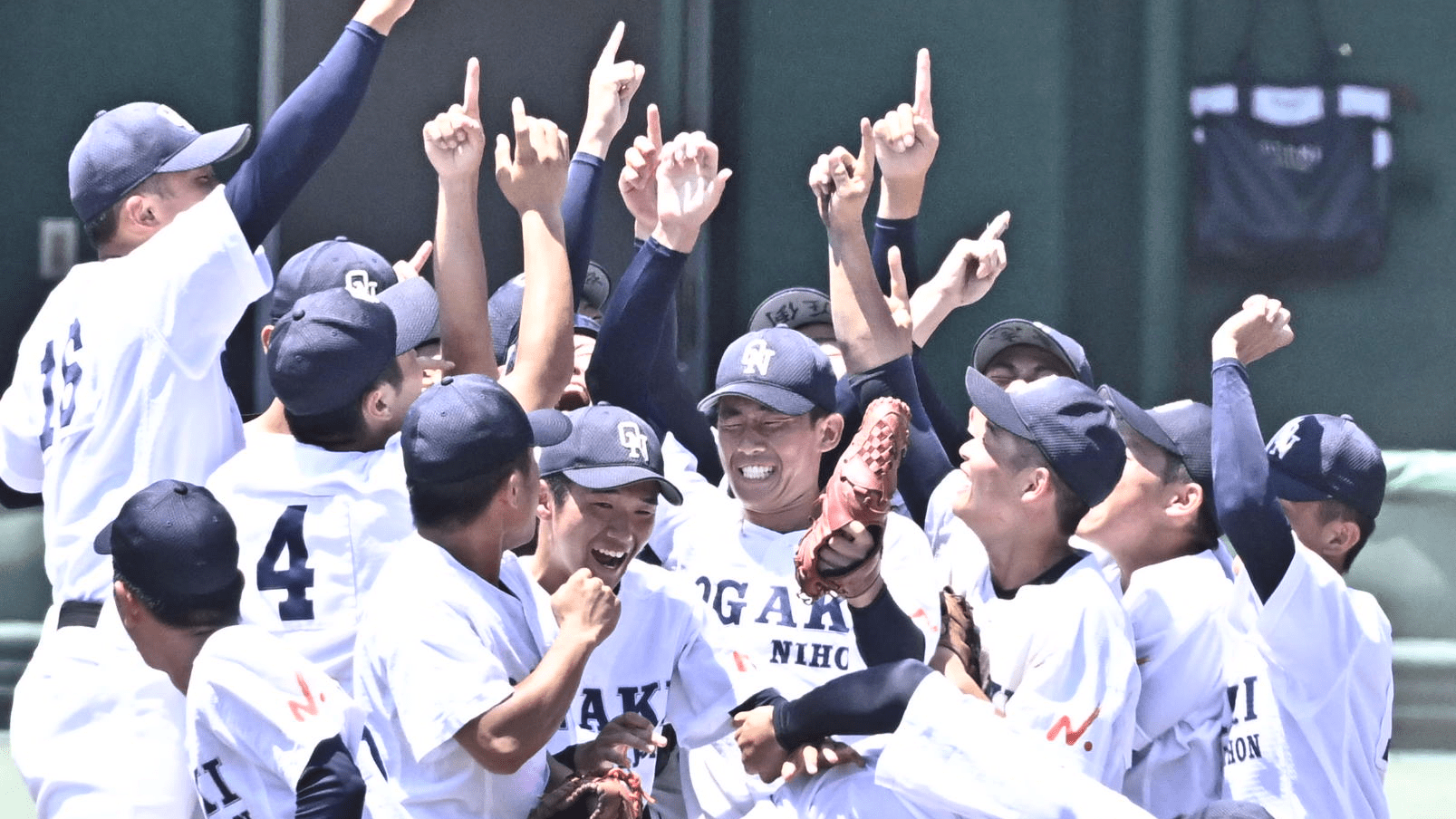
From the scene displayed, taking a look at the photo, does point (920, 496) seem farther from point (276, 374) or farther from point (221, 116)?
point (221, 116)

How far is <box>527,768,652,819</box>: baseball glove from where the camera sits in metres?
2.56

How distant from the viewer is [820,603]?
10.2 feet

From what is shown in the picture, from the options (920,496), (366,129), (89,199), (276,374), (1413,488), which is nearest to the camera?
(276,374)

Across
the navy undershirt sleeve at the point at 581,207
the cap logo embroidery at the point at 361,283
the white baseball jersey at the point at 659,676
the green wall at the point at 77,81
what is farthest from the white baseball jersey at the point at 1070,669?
the green wall at the point at 77,81

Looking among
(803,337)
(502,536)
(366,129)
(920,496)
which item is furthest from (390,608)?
(366,129)

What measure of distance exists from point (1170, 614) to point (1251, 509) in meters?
0.24

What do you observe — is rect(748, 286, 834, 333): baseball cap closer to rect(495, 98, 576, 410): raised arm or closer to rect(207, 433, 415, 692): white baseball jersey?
rect(495, 98, 576, 410): raised arm

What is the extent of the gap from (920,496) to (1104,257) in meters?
2.23

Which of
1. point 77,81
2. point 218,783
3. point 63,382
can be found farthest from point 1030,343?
point 77,81

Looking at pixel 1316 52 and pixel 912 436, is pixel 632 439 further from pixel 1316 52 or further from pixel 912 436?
pixel 1316 52

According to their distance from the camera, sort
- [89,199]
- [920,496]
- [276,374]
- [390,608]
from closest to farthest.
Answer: [390,608]
[276,374]
[89,199]
[920,496]

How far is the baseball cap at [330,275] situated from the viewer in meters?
3.47

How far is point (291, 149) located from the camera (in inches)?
123

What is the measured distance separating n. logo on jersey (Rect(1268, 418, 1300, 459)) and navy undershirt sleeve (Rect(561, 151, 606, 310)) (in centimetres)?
129
